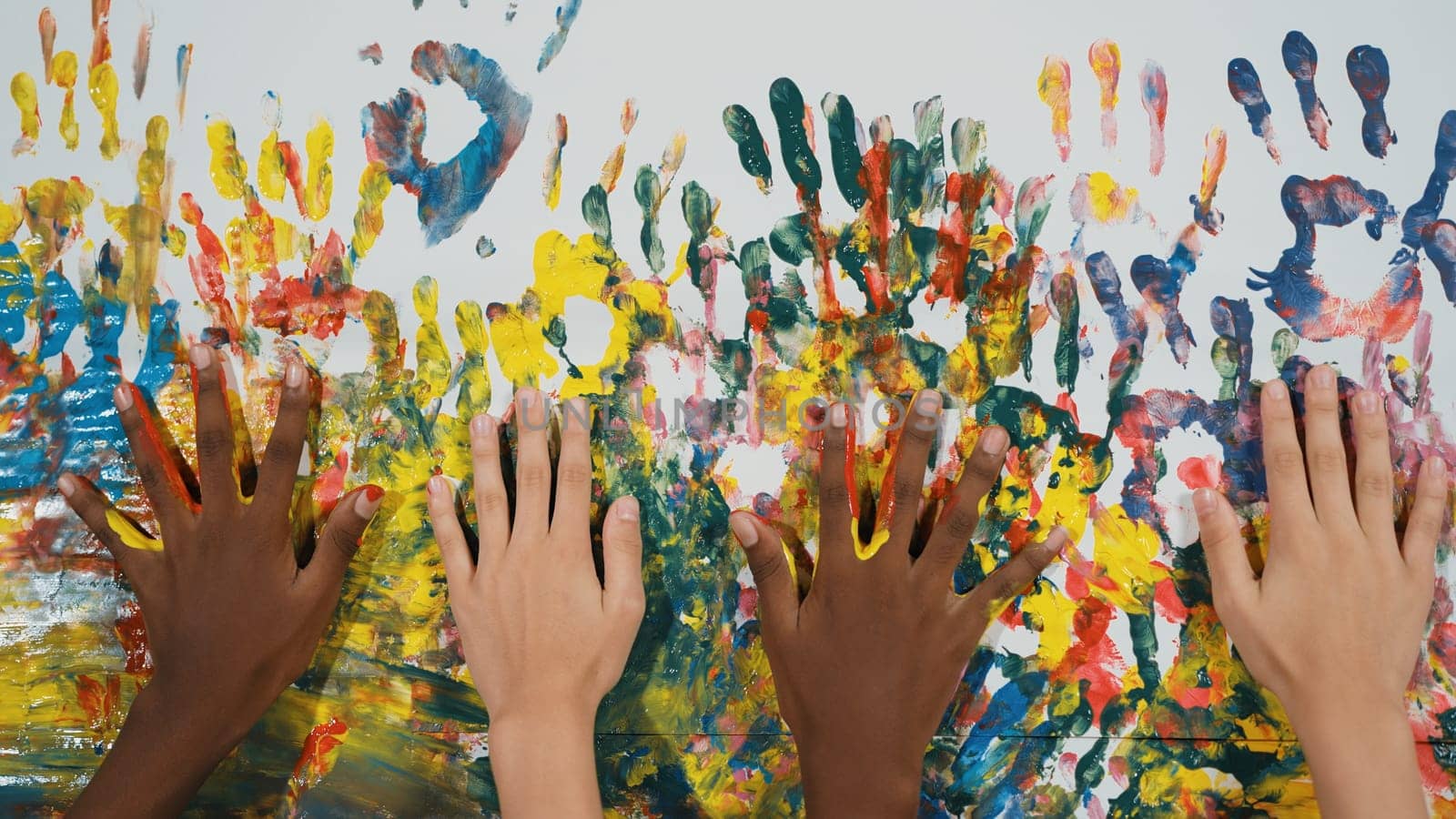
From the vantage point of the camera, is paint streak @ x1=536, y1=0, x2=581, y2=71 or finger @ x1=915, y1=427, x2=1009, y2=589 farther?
paint streak @ x1=536, y1=0, x2=581, y2=71

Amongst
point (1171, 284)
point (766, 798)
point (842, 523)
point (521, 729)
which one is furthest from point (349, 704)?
point (1171, 284)

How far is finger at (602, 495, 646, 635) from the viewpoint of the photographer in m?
1.02

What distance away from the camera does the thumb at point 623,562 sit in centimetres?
102

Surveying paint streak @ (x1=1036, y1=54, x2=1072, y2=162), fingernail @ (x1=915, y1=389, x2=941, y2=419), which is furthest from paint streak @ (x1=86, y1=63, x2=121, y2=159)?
paint streak @ (x1=1036, y1=54, x2=1072, y2=162)

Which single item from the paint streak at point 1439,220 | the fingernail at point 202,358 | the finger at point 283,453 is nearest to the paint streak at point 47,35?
the fingernail at point 202,358

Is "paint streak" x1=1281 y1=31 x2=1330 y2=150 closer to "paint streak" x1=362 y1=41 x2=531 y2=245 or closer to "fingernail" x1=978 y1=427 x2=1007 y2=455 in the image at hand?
"fingernail" x1=978 y1=427 x2=1007 y2=455

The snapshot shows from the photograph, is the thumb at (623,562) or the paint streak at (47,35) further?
the paint streak at (47,35)

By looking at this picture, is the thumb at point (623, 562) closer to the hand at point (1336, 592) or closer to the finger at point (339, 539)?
the finger at point (339, 539)

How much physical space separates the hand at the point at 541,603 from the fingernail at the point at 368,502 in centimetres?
6

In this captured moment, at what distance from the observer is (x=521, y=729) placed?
99 cm

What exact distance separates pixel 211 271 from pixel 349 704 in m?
0.56

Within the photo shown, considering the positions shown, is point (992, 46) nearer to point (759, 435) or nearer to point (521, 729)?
point (759, 435)

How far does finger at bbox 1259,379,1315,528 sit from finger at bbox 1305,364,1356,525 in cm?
1

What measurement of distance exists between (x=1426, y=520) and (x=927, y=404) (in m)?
0.58
